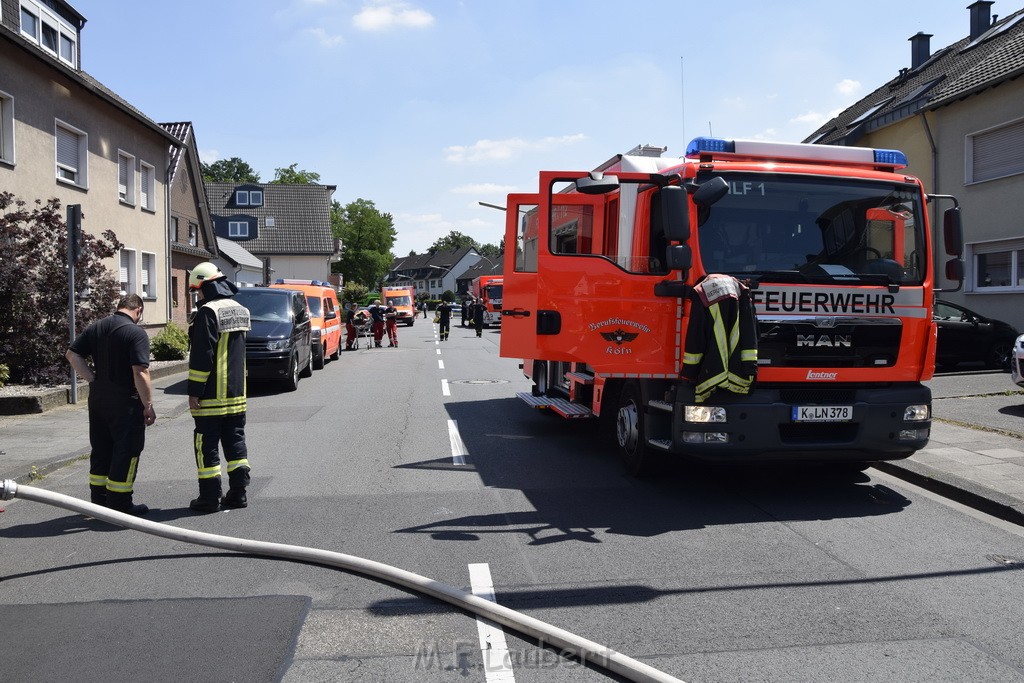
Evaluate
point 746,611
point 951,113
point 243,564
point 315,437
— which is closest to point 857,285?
point 746,611

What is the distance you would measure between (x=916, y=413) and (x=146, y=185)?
23.9 meters

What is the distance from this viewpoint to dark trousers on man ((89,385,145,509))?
634 centimetres

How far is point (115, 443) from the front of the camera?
251 inches

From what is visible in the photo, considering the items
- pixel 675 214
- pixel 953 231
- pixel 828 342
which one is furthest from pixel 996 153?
pixel 675 214

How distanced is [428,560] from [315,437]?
17.4 feet

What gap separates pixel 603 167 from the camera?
8.38m

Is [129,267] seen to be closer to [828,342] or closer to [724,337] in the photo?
[724,337]

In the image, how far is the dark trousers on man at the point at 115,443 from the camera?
6.34 m

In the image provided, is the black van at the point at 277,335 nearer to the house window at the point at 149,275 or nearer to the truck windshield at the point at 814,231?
the house window at the point at 149,275

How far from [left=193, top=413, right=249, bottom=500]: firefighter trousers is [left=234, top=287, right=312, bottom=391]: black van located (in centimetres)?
843

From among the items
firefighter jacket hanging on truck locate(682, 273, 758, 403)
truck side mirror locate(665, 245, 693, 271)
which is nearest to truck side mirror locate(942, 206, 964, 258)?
firefighter jacket hanging on truck locate(682, 273, 758, 403)

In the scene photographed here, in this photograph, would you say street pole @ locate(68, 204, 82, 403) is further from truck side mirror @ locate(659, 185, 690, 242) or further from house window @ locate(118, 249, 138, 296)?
house window @ locate(118, 249, 138, 296)

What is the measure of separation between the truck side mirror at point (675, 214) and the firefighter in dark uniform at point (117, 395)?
3845 mm

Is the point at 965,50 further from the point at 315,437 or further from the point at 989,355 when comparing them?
the point at 315,437
